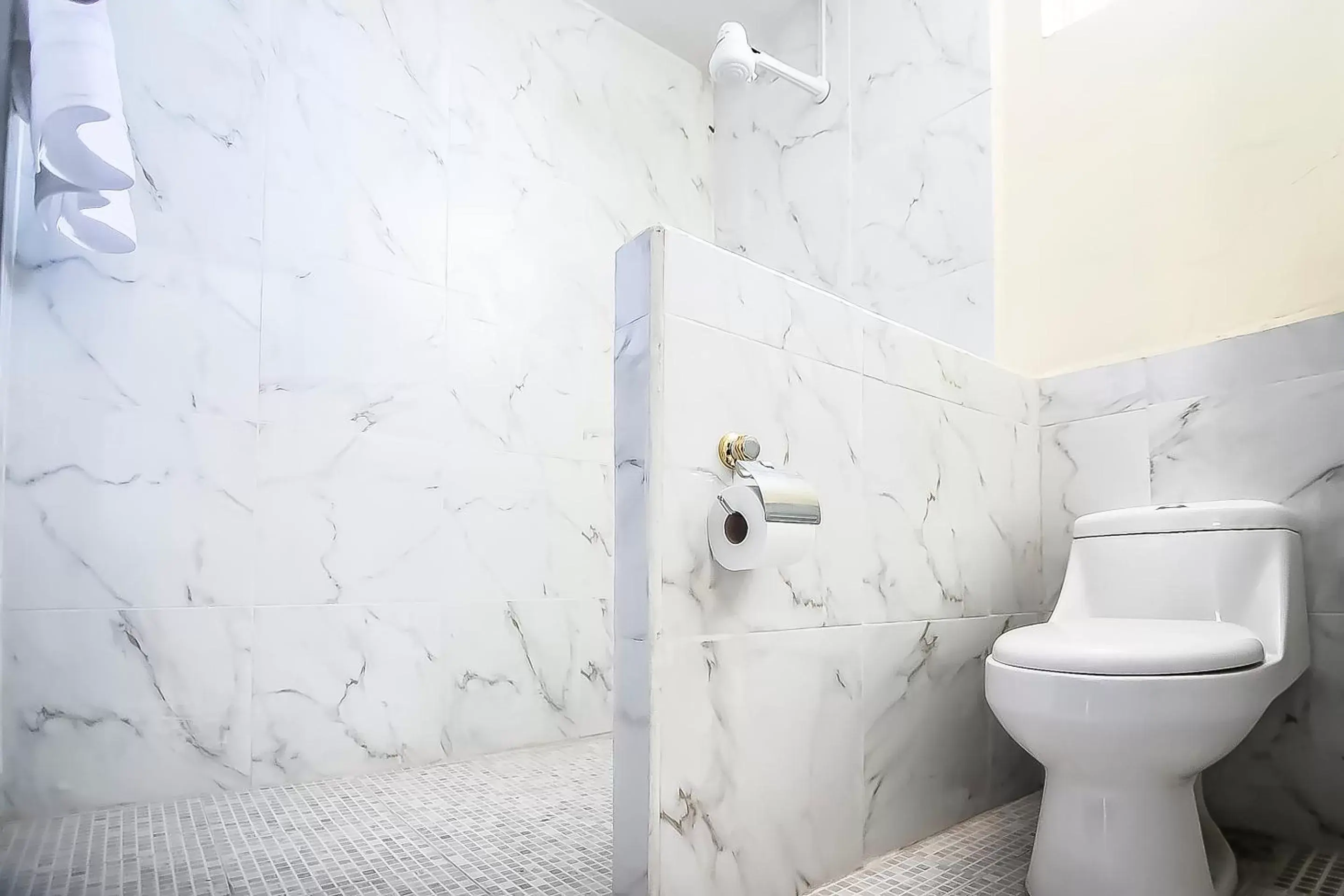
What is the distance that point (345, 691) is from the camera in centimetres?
190

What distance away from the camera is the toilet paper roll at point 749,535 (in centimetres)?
115

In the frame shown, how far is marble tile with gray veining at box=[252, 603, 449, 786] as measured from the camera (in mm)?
1807

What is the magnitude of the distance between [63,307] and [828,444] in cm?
149

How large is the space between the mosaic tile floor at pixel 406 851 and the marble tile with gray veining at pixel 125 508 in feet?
1.38

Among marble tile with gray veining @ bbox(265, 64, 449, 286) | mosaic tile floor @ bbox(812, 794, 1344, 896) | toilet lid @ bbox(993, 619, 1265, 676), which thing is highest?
marble tile with gray veining @ bbox(265, 64, 449, 286)

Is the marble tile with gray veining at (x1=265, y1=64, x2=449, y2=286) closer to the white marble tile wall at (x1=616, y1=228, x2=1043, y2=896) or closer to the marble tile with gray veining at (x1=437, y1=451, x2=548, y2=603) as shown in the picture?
the marble tile with gray veining at (x1=437, y1=451, x2=548, y2=603)

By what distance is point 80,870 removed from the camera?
4.36 ft

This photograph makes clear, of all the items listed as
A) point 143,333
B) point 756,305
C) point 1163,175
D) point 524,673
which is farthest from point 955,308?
point 143,333

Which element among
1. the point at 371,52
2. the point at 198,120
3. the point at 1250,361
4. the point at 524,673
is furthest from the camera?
the point at 524,673

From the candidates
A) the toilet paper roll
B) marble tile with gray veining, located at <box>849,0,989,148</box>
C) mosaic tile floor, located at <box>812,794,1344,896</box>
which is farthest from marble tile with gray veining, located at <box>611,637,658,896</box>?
marble tile with gray veining, located at <box>849,0,989,148</box>

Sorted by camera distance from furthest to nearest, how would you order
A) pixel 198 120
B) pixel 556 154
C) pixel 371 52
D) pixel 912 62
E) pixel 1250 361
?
pixel 556 154 → pixel 912 62 → pixel 371 52 → pixel 198 120 → pixel 1250 361

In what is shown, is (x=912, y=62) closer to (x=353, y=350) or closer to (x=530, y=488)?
(x=530, y=488)

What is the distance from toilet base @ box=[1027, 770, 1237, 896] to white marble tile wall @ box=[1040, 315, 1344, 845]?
45 cm

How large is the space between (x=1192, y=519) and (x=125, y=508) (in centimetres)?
205
